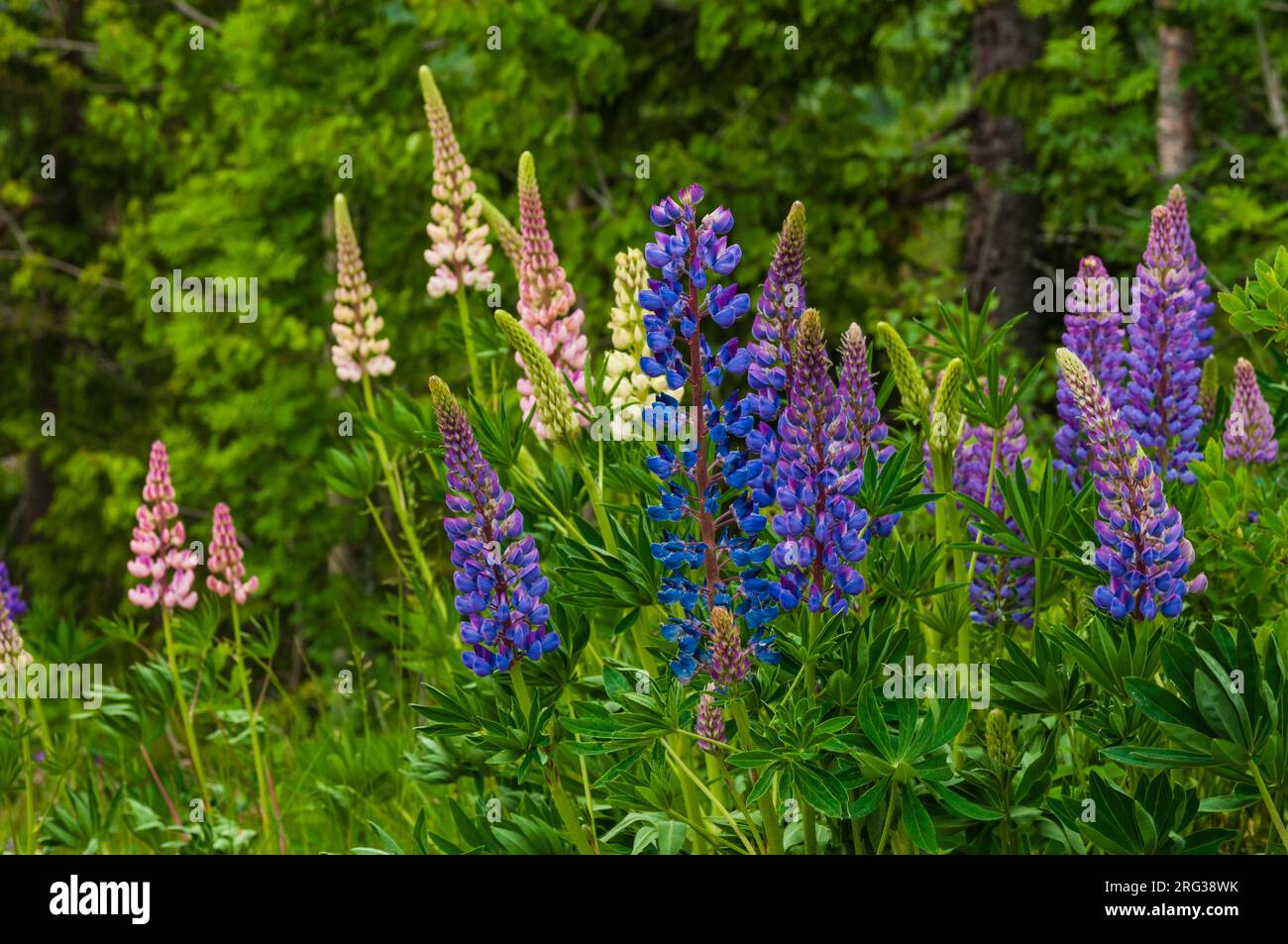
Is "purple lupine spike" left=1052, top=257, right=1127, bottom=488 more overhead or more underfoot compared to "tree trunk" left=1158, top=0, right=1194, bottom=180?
more underfoot

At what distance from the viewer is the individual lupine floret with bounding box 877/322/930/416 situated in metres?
2.80

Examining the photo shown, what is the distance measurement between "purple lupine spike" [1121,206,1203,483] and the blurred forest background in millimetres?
5947

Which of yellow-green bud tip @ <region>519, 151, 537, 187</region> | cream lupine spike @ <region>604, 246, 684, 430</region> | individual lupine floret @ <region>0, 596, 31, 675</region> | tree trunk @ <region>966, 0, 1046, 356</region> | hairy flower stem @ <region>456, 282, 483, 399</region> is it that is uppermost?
tree trunk @ <region>966, 0, 1046, 356</region>

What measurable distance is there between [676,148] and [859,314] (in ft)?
6.94

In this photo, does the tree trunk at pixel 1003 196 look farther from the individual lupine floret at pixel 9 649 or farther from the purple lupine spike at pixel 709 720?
the purple lupine spike at pixel 709 720

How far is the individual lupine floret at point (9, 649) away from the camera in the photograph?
11.5 ft

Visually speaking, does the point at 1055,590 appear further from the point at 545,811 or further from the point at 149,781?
the point at 149,781

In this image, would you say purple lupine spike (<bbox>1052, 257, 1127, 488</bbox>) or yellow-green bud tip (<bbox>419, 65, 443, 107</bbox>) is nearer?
purple lupine spike (<bbox>1052, 257, 1127, 488</bbox>)

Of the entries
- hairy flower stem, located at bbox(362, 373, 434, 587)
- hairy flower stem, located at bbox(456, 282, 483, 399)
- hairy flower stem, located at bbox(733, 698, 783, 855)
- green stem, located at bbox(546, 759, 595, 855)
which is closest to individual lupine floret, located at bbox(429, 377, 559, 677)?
green stem, located at bbox(546, 759, 595, 855)

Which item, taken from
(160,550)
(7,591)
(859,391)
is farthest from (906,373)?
(7,591)

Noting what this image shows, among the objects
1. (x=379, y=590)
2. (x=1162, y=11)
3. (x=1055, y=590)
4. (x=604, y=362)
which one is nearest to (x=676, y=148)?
(x=1162, y=11)

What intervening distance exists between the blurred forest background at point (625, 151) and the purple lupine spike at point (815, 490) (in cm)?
721

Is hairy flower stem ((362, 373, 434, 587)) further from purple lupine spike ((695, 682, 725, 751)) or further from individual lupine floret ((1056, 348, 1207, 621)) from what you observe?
individual lupine floret ((1056, 348, 1207, 621))
